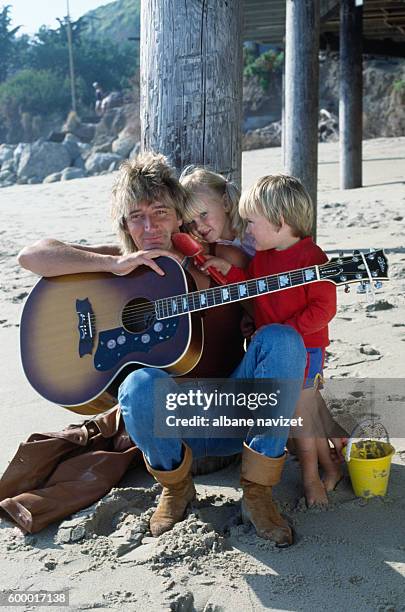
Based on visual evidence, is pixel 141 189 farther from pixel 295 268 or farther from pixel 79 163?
pixel 79 163

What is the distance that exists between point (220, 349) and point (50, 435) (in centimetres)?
71

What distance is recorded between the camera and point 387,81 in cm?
2756

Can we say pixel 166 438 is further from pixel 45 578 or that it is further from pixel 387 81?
pixel 387 81

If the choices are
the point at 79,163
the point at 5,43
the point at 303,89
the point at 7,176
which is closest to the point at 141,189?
the point at 303,89

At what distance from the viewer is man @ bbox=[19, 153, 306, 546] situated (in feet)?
8.45

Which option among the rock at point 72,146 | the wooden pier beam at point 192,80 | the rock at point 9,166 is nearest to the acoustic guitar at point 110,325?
the wooden pier beam at point 192,80

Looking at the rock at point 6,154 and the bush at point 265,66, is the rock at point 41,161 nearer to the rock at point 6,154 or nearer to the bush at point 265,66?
the rock at point 6,154

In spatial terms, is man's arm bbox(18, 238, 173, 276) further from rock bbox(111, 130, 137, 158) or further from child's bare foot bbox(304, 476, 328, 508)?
rock bbox(111, 130, 137, 158)

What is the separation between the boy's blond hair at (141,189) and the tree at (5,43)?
189 feet

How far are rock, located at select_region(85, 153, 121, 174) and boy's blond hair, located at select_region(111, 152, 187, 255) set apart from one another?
2354 cm

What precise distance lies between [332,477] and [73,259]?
1186mm

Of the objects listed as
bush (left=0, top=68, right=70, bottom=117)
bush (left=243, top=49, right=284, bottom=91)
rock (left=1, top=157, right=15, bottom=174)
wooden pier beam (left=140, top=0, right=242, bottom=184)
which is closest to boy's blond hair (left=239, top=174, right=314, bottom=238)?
wooden pier beam (left=140, top=0, right=242, bottom=184)

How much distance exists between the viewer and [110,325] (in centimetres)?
285

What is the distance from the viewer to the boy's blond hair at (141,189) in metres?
2.84
